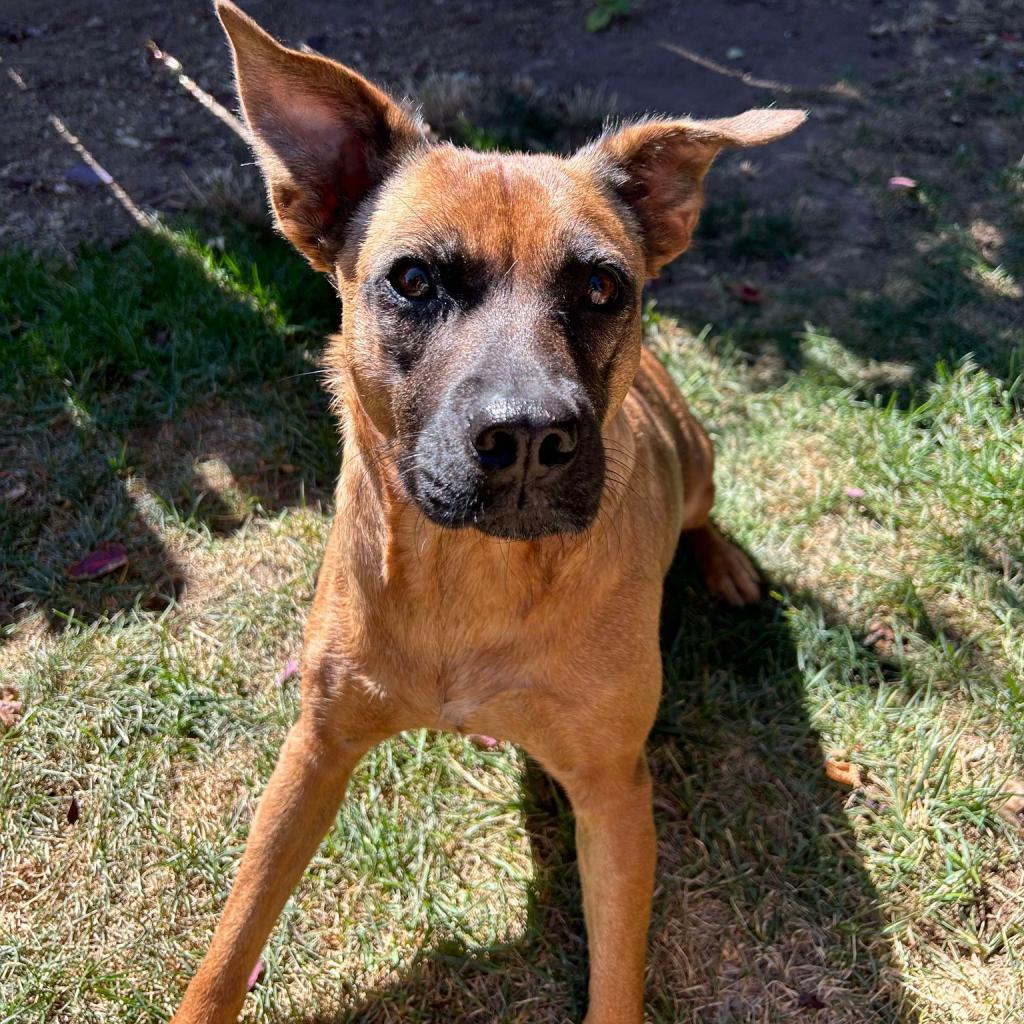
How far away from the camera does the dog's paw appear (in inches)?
163

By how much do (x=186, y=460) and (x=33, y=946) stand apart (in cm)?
219

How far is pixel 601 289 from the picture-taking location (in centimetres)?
260

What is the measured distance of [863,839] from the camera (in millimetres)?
3369

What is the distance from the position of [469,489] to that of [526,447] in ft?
0.62

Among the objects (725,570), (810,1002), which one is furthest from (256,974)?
(725,570)

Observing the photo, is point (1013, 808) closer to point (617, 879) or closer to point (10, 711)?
point (617, 879)

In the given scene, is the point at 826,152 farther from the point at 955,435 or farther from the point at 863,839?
the point at 863,839

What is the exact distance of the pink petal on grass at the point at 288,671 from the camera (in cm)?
375

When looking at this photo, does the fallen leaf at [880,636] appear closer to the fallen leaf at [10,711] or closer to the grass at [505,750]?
the grass at [505,750]

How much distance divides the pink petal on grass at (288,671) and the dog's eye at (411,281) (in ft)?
5.89

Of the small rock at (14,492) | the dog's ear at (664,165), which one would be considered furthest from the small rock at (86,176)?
the dog's ear at (664,165)

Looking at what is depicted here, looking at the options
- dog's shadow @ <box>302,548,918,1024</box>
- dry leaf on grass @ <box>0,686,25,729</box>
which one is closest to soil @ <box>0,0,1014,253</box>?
dry leaf on grass @ <box>0,686,25,729</box>

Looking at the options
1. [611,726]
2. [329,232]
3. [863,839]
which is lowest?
[863,839]

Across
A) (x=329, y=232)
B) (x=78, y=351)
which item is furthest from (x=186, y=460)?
(x=329, y=232)
